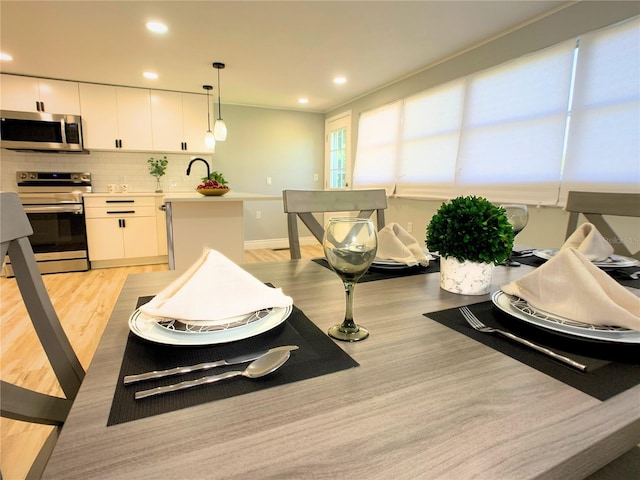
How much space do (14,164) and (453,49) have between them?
5.00 meters

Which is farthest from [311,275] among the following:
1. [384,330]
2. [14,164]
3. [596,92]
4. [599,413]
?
[14,164]

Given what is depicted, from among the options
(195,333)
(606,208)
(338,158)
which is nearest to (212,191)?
(195,333)

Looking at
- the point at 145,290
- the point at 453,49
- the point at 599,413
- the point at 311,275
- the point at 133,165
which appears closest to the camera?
the point at 599,413

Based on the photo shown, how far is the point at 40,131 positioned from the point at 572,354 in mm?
4990

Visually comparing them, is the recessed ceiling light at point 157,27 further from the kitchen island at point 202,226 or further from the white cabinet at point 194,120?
the white cabinet at point 194,120

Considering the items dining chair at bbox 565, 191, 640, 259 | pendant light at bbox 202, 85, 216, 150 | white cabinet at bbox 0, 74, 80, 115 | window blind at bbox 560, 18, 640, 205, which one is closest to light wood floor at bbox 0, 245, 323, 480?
pendant light at bbox 202, 85, 216, 150

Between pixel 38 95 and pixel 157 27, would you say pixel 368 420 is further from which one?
pixel 38 95

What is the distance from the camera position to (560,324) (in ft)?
1.92

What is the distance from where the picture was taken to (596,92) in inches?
89.0

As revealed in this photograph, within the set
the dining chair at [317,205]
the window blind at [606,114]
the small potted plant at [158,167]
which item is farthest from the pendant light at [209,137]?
the window blind at [606,114]

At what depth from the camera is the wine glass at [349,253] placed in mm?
569

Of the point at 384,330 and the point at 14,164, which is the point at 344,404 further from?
the point at 14,164

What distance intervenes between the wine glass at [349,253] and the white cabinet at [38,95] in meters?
4.75

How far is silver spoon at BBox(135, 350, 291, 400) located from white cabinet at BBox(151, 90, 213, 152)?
4638 millimetres
